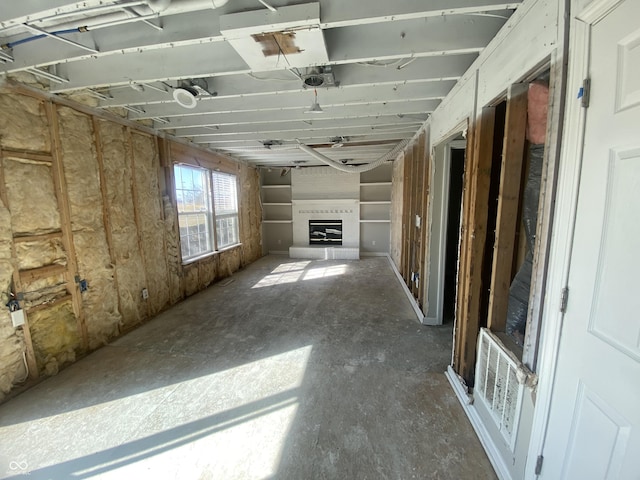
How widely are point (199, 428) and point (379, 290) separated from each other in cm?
322

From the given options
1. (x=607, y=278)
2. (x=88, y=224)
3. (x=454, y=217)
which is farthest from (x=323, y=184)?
(x=607, y=278)

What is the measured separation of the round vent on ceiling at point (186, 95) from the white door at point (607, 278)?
8.01 feet

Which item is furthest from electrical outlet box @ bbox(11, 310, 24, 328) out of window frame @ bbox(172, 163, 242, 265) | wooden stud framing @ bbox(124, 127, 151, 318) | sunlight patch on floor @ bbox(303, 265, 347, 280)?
sunlight patch on floor @ bbox(303, 265, 347, 280)

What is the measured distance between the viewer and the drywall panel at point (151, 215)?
322 centimetres

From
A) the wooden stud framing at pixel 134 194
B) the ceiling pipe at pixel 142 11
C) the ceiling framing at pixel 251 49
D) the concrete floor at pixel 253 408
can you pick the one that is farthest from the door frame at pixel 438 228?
the wooden stud framing at pixel 134 194

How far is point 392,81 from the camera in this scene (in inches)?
78.9

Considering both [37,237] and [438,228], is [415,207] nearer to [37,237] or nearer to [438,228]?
[438,228]

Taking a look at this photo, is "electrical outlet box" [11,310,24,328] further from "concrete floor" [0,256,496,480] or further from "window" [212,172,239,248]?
"window" [212,172,239,248]

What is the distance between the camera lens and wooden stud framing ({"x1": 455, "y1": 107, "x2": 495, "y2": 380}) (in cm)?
173

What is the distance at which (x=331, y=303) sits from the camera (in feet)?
12.5

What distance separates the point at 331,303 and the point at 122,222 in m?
2.84

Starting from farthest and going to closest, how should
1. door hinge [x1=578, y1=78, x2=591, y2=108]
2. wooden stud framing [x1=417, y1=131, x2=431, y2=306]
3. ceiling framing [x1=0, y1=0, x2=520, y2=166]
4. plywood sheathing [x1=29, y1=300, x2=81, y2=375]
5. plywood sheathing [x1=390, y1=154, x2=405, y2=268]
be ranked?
plywood sheathing [x1=390, y1=154, x2=405, y2=268], wooden stud framing [x1=417, y1=131, x2=431, y2=306], plywood sheathing [x1=29, y1=300, x2=81, y2=375], ceiling framing [x1=0, y1=0, x2=520, y2=166], door hinge [x1=578, y1=78, x2=591, y2=108]

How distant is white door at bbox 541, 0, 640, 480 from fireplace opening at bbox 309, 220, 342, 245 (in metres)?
6.26

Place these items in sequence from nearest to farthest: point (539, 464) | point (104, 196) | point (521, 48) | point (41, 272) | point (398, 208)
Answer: point (539, 464), point (521, 48), point (41, 272), point (104, 196), point (398, 208)
